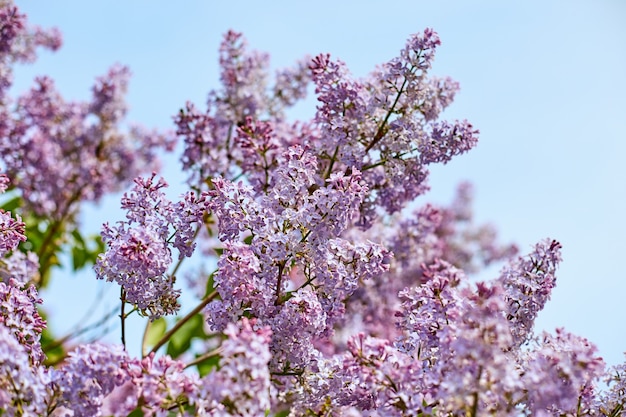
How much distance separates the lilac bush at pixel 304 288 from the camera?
2.56 m

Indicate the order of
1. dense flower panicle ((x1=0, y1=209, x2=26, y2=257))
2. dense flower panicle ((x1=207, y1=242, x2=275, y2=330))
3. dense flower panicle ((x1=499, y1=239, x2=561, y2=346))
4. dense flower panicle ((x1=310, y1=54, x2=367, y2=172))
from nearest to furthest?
dense flower panicle ((x1=207, y1=242, x2=275, y2=330)) → dense flower panicle ((x1=0, y1=209, x2=26, y2=257)) → dense flower panicle ((x1=499, y1=239, x2=561, y2=346)) → dense flower panicle ((x1=310, y1=54, x2=367, y2=172))

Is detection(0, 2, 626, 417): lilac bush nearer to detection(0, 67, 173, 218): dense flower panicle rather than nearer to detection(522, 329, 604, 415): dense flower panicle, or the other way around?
detection(522, 329, 604, 415): dense flower panicle

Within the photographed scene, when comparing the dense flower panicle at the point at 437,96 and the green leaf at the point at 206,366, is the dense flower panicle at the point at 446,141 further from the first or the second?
the green leaf at the point at 206,366

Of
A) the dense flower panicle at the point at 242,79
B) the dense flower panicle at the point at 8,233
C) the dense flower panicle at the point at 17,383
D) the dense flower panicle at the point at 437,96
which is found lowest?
the dense flower panicle at the point at 17,383

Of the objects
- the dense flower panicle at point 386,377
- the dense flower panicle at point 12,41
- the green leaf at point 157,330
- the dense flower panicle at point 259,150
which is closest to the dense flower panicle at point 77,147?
the dense flower panicle at point 12,41

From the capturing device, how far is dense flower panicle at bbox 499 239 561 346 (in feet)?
11.4

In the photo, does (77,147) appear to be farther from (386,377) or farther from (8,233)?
(386,377)

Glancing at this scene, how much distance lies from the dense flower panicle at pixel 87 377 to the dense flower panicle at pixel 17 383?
2.7 inches

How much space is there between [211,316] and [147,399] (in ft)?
2.26

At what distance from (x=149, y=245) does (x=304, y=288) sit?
813mm

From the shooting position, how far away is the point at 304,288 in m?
3.43

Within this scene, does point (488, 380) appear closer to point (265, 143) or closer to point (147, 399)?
point (147, 399)

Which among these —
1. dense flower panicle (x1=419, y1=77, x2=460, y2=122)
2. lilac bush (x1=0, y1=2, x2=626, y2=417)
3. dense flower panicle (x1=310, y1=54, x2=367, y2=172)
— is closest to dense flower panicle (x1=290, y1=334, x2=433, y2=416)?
lilac bush (x1=0, y1=2, x2=626, y2=417)

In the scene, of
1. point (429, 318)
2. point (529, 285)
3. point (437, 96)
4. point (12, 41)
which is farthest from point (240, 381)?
point (12, 41)
